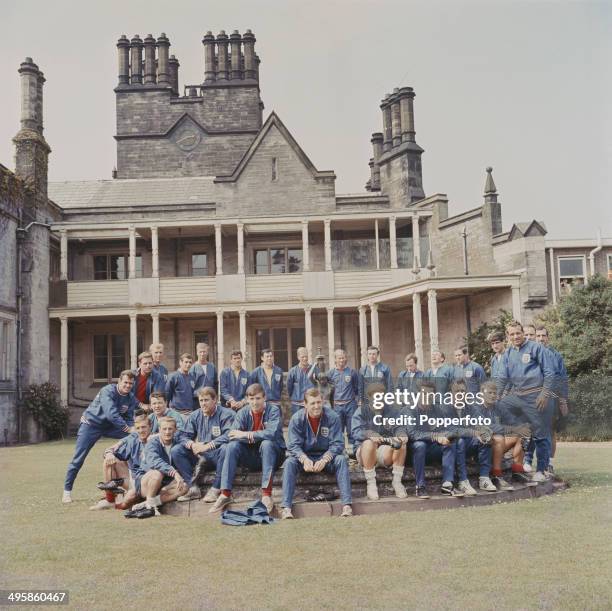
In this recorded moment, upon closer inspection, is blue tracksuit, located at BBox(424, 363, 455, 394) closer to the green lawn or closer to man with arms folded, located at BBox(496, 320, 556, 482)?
man with arms folded, located at BBox(496, 320, 556, 482)

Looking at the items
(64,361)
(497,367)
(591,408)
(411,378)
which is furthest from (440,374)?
(64,361)

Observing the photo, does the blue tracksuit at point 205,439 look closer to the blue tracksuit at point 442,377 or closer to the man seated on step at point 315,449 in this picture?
the man seated on step at point 315,449

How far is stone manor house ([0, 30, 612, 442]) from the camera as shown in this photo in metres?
23.0

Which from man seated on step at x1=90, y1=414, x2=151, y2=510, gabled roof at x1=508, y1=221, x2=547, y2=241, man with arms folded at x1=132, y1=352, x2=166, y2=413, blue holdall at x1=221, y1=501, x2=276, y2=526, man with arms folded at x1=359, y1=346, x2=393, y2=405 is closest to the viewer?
blue holdall at x1=221, y1=501, x2=276, y2=526

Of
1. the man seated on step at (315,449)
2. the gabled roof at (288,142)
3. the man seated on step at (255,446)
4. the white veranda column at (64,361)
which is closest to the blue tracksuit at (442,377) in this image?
the man seated on step at (315,449)

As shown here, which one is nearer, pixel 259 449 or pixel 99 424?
pixel 259 449

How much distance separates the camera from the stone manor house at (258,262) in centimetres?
2303

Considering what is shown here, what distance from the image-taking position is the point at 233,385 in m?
11.4

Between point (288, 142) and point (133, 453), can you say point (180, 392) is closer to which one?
point (133, 453)

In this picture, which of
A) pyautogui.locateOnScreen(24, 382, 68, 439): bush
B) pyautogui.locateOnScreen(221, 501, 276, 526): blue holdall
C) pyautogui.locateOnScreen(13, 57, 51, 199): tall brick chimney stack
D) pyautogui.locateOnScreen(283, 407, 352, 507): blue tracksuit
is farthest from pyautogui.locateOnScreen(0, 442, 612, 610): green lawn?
pyautogui.locateOnScreen(13, 57, 51, 199): tall brick chimney stack

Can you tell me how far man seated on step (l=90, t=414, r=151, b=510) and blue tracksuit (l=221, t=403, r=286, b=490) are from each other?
3.66ft

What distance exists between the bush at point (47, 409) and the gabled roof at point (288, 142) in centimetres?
963

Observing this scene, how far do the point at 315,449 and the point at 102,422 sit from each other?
2.88 m

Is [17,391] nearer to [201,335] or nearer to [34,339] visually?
[34,339]
